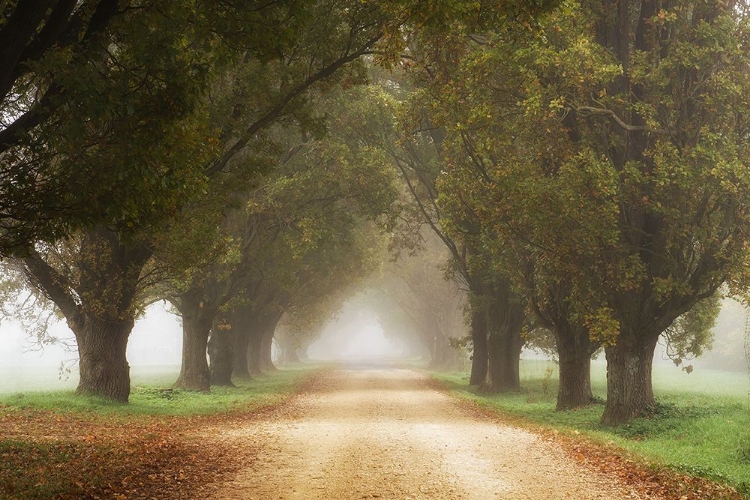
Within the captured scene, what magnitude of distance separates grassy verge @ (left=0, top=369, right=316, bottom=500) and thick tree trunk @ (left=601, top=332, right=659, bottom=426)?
33.3ft

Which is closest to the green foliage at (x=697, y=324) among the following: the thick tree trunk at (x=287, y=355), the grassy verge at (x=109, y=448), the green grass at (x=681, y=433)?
the green grass at (x=681, y=433)

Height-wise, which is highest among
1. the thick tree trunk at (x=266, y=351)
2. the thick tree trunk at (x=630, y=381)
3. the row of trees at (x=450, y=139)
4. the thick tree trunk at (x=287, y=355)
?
the row of trees at (x=450, y=139)

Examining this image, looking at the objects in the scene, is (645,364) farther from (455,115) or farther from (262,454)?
(262,454)

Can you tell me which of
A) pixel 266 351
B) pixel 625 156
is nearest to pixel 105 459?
pixel 625 156

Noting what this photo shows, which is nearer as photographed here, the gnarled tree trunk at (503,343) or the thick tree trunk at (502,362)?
the gnarled tree trunk at (503,343)

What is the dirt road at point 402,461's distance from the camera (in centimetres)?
944

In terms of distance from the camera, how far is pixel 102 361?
66.1 feet

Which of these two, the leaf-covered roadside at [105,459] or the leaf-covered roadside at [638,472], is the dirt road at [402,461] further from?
the leaf-covered roadside at [105,459]

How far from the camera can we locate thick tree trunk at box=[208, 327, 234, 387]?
3319 centimetres

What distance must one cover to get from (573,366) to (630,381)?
447 cm

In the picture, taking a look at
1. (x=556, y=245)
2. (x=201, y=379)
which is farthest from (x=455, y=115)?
(x=201, y=379)

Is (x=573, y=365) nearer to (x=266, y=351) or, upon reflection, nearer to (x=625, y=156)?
(x=625, y=156)

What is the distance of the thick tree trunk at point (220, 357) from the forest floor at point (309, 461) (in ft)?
50.1

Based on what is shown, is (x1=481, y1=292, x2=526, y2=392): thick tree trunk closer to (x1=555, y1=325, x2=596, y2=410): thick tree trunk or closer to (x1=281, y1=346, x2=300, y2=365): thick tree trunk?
(x1=555, y1=325, x2=596, y2=410): thick tree trunk
